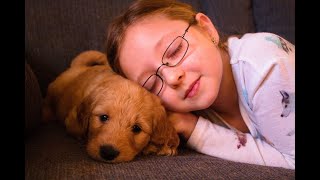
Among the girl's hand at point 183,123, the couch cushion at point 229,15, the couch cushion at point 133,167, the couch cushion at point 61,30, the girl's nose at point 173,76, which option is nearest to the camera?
the couch cushion at point 133,167

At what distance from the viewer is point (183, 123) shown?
4.74 ft

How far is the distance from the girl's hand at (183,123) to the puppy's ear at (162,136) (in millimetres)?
54

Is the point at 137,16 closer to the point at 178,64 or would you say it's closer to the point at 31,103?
the point at 178,64

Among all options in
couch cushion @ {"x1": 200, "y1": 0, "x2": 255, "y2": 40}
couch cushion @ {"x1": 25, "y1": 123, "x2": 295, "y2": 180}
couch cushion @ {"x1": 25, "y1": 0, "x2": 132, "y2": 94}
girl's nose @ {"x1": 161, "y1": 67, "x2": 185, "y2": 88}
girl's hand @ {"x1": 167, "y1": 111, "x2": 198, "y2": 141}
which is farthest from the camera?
couch cushion @ {"x1": 200, "y1": 0, "x2": 255, "y2": 40}

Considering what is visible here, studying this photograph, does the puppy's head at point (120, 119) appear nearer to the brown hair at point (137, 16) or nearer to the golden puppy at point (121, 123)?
the golden puppy at point (121, 123)

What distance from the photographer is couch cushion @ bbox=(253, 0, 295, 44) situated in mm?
2227

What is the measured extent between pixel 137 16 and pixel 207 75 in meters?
0.35

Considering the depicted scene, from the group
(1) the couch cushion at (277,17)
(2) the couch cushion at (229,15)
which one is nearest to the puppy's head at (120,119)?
(2) the couch cushion at (229,15)

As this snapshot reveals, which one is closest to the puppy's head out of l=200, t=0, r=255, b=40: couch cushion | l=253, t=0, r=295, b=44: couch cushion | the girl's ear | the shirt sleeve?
the shirt sleeve

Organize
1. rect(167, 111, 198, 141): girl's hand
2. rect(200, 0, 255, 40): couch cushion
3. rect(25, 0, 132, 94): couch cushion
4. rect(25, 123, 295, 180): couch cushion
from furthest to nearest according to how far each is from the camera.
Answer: rect(200, 0, 255, 40): couch cushion < rect(25, 0, 132, 94): couch cushion < rect(167, 111, 198, 141): girl's hand < rect(25, 123, 295, 180): couch cushion

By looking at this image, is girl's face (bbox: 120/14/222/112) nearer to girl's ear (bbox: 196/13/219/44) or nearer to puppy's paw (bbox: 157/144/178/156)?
girl's ear (bbox: 196/13/219/44)

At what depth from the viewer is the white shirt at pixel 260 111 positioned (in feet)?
4.15

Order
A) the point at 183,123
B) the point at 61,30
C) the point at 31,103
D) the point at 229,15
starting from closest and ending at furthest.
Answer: the point at 31,103, the point at 183,123, the point at 61,30, the point at 229,15

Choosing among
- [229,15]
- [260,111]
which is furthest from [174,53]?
[229,15]
